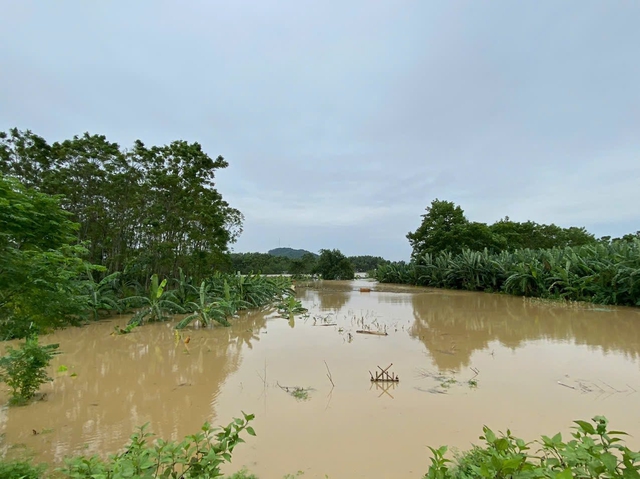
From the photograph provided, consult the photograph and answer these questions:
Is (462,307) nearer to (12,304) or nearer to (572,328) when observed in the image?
(572,328)

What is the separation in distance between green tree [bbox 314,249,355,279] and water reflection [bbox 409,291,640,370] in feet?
79.2

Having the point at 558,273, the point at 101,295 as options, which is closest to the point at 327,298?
the point at 558,273

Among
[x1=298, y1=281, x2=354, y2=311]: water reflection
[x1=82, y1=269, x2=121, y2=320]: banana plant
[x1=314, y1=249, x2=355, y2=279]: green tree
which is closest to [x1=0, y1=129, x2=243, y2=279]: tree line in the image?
[x1=82, y1=269, x2=121, y2=320]: banana plant

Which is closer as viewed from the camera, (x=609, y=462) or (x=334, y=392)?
(x=609, y=462)

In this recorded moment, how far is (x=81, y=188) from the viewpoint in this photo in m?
10.8

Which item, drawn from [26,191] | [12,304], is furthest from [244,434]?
[26,191]

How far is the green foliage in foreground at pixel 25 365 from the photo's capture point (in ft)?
11.7

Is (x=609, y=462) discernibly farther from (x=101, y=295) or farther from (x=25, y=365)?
(x=101, y=295)

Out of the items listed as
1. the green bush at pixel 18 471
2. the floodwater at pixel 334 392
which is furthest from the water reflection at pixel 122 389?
the green bush at pixel 18 471

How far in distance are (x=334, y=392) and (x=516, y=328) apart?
20.0 ft

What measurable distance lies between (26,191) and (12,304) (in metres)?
1.01

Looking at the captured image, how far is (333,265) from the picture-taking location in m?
36.2

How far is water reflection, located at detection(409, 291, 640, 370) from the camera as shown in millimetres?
6270

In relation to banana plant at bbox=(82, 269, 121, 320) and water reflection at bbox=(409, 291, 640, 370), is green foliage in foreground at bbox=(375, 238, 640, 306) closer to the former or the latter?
water reflection at bbox=(409, 291, 640, 370)
